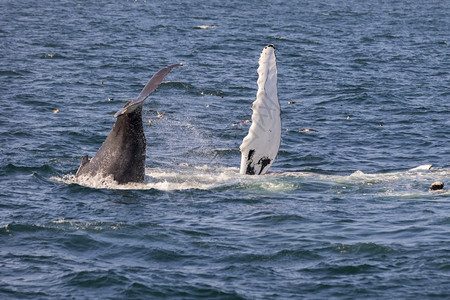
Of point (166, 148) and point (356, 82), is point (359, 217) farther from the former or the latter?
point (356, 82)

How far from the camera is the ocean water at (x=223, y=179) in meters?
10.3

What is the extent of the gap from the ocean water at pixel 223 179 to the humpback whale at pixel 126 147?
35 cm

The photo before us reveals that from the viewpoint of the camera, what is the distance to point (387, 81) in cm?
2911

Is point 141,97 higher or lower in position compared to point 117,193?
higher

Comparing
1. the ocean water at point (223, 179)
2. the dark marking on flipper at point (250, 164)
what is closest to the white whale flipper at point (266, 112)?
the dark marking on flipper at point (250, 164)

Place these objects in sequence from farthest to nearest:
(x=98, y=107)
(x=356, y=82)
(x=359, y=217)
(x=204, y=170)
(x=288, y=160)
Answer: (x=356, y=82), (x=98, y=107), (x=288, y=160), (x=204, y=170), (x=359, y=217)

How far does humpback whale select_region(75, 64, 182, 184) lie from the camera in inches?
464

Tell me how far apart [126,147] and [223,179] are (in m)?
2.76

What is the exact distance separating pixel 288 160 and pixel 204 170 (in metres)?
2.93

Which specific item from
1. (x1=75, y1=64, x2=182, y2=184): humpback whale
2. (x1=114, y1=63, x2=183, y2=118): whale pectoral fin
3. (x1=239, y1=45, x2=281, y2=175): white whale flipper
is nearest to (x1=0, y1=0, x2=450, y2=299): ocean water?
(x1=75, y1=64, x2=182, y2=184): humpback whale

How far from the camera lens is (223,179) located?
14516mm

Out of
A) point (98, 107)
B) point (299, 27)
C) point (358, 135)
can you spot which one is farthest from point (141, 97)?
point (299, 27)

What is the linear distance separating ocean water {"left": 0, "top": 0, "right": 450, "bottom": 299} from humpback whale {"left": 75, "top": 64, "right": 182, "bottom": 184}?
35 cm

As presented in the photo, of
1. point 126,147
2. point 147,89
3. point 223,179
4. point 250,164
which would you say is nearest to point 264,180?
point 250,164
